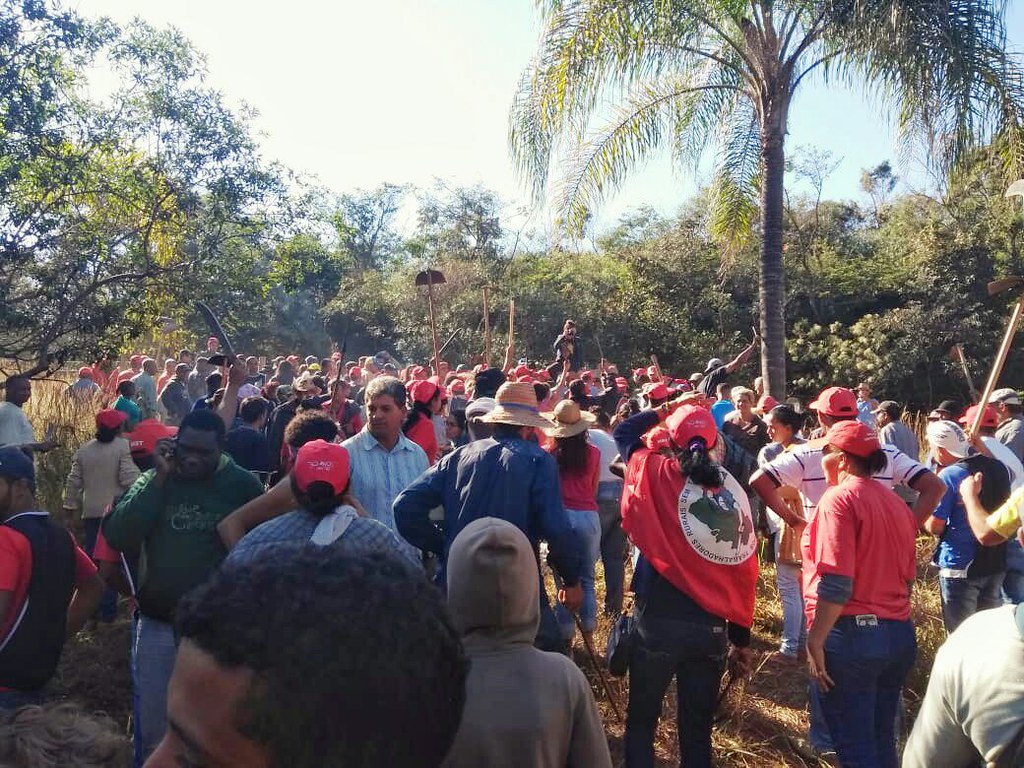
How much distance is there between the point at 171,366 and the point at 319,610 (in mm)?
12786

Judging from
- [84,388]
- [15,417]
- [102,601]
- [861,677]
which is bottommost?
[102,601]

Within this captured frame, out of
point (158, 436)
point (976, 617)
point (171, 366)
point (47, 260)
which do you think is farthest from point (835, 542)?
point (171, 366)

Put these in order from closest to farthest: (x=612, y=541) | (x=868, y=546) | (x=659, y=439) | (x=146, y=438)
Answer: (x=868, y=546) → (x=659, y=439) → (x=146, y=438) → (x=612, y=541)

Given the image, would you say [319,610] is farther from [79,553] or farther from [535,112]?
[535,112]

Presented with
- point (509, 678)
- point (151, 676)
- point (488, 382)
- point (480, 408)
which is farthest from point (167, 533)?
point (488, 382)

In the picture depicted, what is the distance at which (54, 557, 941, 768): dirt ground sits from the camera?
4910 millimetres

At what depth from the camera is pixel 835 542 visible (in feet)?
12.2

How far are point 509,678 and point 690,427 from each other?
192 cm

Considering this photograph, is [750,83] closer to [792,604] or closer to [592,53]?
[592,53]

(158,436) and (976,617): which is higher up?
(158,436)

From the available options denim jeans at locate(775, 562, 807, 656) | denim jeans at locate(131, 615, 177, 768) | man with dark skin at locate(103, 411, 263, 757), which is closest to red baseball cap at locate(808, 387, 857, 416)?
denim jeans at locate(775, 562, 807, 656)

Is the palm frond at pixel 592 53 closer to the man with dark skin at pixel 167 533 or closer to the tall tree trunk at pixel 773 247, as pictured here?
the tall tree trunk at pixel 773 247

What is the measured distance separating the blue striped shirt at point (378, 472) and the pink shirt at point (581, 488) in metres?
1.50

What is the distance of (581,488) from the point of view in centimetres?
596
